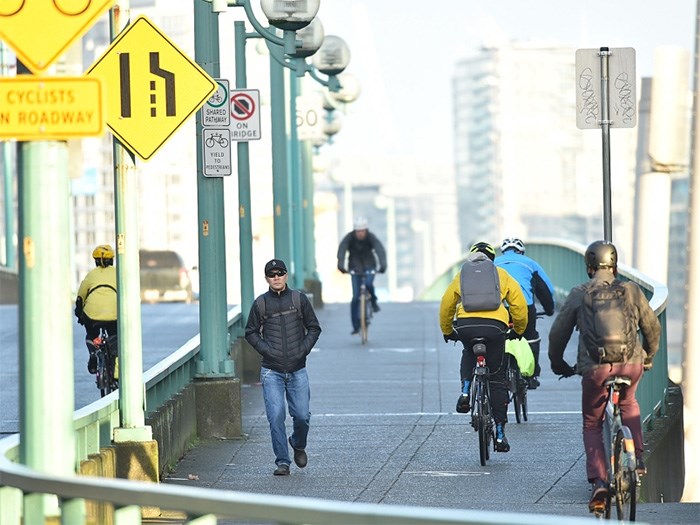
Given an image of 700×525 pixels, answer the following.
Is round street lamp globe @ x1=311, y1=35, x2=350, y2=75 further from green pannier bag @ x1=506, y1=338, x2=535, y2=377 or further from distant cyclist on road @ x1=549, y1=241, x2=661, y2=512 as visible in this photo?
distant cyclist on road @ x1=549, y1=241, x2=661, y2=512

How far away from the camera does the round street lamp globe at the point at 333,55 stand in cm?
2641

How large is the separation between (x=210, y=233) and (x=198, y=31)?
65.9 inches

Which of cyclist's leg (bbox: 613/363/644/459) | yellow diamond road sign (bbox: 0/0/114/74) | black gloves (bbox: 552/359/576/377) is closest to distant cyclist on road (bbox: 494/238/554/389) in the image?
black gloves (bbox: 552/359/576/377)

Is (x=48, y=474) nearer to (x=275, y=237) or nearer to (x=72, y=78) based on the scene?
(x=72, y=78)

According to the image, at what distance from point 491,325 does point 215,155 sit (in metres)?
3.37

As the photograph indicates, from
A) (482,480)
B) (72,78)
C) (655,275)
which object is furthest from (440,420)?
(655,275)

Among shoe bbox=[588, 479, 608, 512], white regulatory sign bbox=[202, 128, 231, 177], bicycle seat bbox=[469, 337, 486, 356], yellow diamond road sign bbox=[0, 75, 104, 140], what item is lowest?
shoe bbox=[588, 479, 608, 512]

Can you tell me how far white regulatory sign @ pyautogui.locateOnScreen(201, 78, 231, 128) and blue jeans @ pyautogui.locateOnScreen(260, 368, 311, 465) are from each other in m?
3.33

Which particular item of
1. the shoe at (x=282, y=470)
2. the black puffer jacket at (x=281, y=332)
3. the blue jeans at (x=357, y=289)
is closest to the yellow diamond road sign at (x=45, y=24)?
the black puffer jacket at (x=281, y=332)

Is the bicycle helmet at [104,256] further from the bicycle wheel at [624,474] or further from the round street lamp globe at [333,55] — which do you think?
the round street lamp globe at [333,55]

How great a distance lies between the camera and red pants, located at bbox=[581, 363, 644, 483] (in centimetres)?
1027

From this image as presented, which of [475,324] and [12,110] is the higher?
[12,110]

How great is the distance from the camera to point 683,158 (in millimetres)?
28953

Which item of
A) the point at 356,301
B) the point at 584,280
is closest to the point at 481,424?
the point at 356,301
